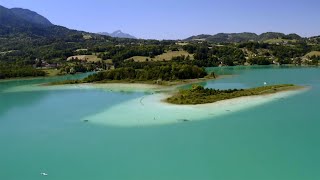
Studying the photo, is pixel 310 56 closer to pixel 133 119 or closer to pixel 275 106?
pixel 275 106

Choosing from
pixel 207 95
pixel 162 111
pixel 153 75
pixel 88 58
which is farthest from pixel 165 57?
pixel 162 111

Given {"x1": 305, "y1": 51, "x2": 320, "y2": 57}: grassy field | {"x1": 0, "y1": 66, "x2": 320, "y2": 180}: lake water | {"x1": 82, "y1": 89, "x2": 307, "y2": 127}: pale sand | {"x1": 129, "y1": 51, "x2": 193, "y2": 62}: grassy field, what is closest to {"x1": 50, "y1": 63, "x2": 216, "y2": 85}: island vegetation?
{"x1": 82, "y1": 89, "x2": 307, "y2": 127}: pale sand

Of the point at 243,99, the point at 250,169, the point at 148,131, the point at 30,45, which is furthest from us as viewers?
the point at 30,45

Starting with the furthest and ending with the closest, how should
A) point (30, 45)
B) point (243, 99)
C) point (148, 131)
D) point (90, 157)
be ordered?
1. point (30, 45)
2. point (243, 99)
3. point (148, 131)
4. point (90, 157)

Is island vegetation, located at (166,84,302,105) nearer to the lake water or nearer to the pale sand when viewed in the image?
the pale sand

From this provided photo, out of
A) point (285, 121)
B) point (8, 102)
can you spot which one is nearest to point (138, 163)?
point (285, 121)
